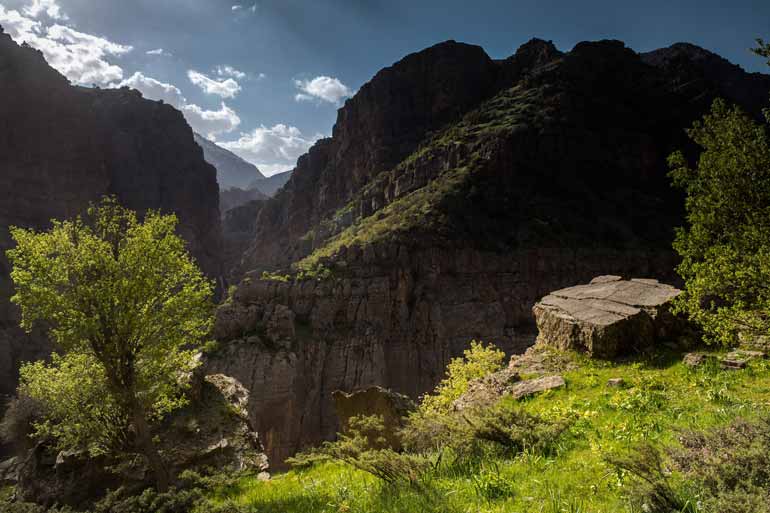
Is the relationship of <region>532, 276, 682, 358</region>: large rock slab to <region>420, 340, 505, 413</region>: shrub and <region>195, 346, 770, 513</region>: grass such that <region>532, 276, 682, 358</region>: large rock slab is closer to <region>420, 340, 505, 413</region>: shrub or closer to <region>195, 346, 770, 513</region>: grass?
<region>195, 346, 770, 513</region>: grass

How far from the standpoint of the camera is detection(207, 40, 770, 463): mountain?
50750 millimetres

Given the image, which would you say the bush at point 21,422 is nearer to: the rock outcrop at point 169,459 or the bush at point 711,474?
the rock outcrop at point 169,459

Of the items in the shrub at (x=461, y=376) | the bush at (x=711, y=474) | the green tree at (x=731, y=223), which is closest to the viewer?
the bush at (x=711, y=474)

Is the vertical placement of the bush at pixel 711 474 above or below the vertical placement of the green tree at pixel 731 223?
below

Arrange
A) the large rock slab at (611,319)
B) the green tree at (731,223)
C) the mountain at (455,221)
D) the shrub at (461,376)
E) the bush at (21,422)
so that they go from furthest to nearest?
the mountain at (455,221) → the bush at (21,422) → the shrub at (461,376) → the large rock slab at (611,319) → the green tree at (731,223)

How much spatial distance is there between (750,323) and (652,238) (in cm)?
6821

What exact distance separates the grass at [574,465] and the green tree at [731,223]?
69.4 inches

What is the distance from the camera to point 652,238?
6719cm

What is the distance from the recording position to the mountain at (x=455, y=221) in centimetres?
5075

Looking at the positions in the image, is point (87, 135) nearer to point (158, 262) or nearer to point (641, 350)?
point (158, 262)

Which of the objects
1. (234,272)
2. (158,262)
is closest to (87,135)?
(234,272)

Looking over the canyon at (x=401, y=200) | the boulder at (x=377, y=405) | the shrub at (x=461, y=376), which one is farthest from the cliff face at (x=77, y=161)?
the boulder at (x=377, y=405)

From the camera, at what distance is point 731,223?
1027 cm

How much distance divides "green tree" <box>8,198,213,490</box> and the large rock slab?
45.6ft
